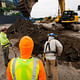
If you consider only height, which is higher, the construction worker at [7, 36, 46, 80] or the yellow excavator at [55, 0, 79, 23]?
the yellow excavator at [55, 0, 79, 23]

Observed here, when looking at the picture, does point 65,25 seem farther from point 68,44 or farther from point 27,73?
point 27,73

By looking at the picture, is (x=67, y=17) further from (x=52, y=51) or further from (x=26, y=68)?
(x=26, y=68)

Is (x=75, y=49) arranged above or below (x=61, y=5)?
below

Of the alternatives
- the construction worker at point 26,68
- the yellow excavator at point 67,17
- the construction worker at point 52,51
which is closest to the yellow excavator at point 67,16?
the yellow excavator at point 67,17

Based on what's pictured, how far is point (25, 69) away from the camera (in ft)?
4.71

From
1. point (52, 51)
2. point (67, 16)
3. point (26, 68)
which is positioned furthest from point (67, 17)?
point (26, 68)

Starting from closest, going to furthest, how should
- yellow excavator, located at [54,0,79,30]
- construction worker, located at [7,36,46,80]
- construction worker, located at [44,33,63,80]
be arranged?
construction worker, located at [7,36,46,80], construction worker, located at [44,33,63,80], yellow excavator, located at [54,0,79,30]

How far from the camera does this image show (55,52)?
10.3 feet

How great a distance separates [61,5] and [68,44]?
5786 millimetres

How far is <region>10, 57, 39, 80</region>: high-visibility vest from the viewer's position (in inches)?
56.3

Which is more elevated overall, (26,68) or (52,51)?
(26,68)

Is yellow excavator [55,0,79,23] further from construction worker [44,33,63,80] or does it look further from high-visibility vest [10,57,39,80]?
high-visibility vest [10,57,39,80]

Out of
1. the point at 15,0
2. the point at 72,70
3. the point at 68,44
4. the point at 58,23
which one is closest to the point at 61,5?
the point at 58,23

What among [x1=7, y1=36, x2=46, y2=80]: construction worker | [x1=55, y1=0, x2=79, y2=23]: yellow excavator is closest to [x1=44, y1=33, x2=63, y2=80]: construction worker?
[x1=7, y1=36, x2=46, y2=80]: construction worker
